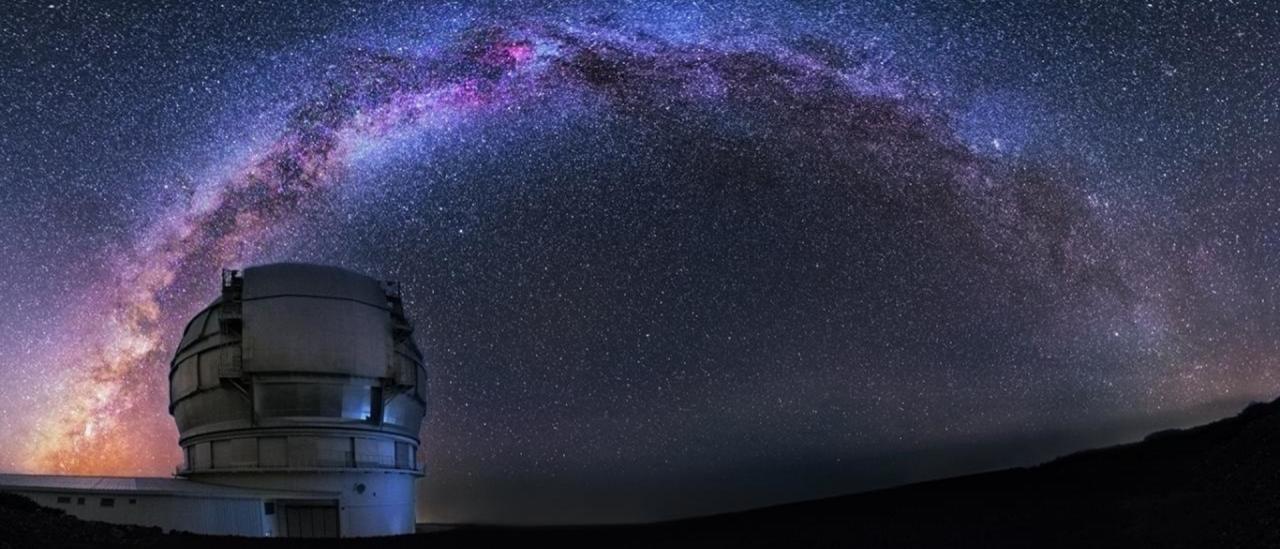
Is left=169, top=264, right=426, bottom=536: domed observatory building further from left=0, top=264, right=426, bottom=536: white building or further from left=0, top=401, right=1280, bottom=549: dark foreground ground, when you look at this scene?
left=0, top=401, right=1280, bottom=549: dark foreground ground

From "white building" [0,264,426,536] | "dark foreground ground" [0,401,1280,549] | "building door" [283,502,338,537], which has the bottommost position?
"dark foreground ground" [0,401,1280,549]

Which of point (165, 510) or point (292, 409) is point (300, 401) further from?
point (165, 510)

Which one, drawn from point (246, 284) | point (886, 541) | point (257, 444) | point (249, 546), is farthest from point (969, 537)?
point (246, 284)

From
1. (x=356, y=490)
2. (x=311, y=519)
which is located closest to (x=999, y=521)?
(x=356, y=490)

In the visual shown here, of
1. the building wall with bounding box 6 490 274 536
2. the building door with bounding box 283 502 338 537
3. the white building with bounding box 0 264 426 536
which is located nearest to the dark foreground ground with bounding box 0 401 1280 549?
the building wall with bounding box 6 490 274 536

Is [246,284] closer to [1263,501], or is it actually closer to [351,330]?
[351,330]

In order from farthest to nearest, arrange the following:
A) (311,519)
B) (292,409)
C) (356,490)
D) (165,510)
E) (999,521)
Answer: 1. (356,490)
2. (311,519)
3. (292,409)
4. (165,510)
5. (999,521)

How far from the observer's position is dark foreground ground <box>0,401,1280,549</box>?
15273 millimetres

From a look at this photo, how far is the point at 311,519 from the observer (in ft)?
93.4

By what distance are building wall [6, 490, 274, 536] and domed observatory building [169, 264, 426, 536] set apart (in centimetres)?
108

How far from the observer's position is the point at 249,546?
17781mm

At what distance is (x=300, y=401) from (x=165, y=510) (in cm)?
500

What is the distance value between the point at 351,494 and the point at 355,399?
3225mm

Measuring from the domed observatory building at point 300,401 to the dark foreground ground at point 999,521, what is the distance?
→ 7577 mm
